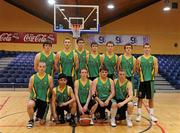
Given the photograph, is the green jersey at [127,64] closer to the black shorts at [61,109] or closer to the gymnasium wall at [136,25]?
the black shorts at [61,109]

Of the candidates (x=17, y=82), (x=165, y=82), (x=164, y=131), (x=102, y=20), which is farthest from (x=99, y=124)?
(x=102, y=20)

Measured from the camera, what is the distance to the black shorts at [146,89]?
6.77m

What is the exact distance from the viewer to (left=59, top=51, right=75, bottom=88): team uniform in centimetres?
675

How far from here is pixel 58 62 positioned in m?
6.78

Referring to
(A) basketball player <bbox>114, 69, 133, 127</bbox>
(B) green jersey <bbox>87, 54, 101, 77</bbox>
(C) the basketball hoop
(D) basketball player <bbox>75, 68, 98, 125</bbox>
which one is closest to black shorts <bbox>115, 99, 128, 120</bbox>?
(A) basketball player <bbox>114, 69, 133, 127</bbox>

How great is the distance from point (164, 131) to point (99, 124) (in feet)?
4.34

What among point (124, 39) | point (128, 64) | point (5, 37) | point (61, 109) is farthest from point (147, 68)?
point (5, 37)

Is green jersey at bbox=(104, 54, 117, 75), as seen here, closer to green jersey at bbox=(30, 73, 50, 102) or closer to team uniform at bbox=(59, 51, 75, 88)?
team uniform at bbox=(59, 51, 75, 88)

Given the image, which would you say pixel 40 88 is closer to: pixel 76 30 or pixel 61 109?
pixel 61 109

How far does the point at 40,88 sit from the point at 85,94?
93 centimetres

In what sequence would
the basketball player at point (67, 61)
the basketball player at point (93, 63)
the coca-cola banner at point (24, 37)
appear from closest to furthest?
1. the basketball player at point (67, 61)
2. the basketball player at point (93, 63)
3. the coca-cola banner at point (24, 37)

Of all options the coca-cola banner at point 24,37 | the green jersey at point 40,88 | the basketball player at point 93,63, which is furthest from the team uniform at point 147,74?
the coca-cola banner at point 24,37

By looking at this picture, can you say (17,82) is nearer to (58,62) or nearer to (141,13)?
(58,62)

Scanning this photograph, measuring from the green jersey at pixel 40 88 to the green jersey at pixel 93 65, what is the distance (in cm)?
112
